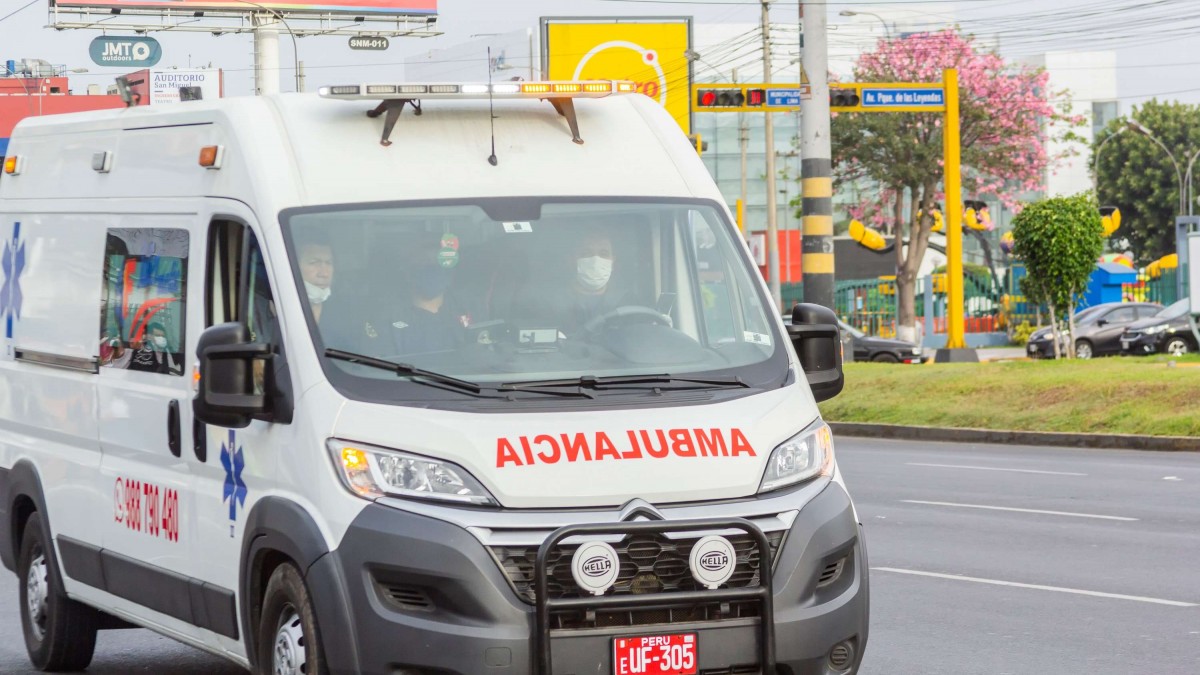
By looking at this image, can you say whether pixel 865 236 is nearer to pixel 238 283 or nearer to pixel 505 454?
pixel 238 283

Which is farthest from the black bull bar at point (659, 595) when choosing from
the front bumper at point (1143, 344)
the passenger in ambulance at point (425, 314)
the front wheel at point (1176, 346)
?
the front bumper at point (1143, 344)

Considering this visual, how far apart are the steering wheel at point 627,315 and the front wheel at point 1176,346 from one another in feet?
107

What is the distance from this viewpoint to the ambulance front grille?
5.30 m

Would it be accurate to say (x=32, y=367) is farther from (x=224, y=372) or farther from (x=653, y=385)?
(x=653, y=385)

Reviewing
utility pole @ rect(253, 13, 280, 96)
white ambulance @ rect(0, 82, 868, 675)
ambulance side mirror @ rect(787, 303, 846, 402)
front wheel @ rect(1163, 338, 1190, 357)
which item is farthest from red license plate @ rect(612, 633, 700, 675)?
utility pole @ rect(253, 13, 280, 96)

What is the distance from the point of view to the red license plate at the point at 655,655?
210 inches

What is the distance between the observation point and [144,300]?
707 centimetres

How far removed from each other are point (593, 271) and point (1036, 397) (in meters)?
17.4

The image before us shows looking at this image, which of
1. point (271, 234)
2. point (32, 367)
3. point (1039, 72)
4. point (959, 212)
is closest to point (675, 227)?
point (271, 234)

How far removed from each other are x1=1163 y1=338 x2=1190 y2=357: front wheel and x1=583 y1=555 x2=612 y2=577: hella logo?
33569mm

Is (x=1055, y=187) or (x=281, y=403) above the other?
(x=1055, y=187)

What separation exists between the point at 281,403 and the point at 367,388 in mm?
317

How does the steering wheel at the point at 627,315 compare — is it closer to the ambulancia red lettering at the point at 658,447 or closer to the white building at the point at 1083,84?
the ambulancia red lettering at the point at 658,447

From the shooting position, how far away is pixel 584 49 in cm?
5928
